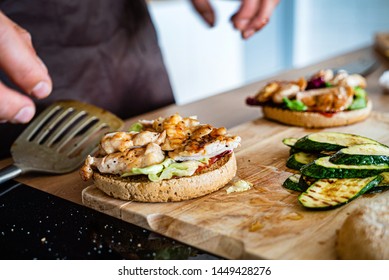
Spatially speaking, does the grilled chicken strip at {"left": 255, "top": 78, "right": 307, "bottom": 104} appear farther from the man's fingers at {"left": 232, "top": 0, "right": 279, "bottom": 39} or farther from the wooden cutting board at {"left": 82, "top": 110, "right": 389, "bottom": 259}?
the wooden cutting board at {"left": 82, "top": 110, "right": 389, "bottom": 259}

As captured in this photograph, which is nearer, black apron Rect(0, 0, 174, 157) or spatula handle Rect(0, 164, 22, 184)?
spatula handle Rect(0, 164, 22, 184)

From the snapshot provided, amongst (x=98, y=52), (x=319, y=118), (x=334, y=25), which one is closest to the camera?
(x=319, y=118)

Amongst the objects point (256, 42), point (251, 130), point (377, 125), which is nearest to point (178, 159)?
point (251, 130)

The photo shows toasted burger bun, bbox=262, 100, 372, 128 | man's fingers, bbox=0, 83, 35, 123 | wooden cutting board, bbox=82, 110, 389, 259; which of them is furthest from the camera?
toasted burger bun, bbox=262, 100, 372, 128

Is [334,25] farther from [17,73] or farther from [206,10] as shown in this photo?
[17,73]

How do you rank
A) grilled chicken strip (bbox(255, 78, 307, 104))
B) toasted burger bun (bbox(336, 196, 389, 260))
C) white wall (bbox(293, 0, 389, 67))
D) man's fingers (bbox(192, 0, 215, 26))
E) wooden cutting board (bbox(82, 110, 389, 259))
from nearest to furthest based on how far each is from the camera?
toasted burger bun (bbox(336, 196, 389, 260)) → wooden cutting board (bbox(82, 110, 389, 259)) → grilled chicken strip (bbox(255, 78, 307, 104)) → man's fingers (bbox(192, 0, 215, 26)) → white wall (bbox(293, 0, 389, 67))

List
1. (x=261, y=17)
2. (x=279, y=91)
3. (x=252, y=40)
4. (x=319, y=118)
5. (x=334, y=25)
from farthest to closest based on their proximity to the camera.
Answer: (x=252, y=40)
(x=334, y=25)
(x=261, y=17)
(x=279, y=91)
(x=319, y=118)

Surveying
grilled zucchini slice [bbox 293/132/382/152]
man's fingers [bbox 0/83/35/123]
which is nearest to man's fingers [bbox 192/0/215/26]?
grilled zucchini slice [bbox 293/132/382/152]

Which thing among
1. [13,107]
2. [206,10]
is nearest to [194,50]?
[206,10]
